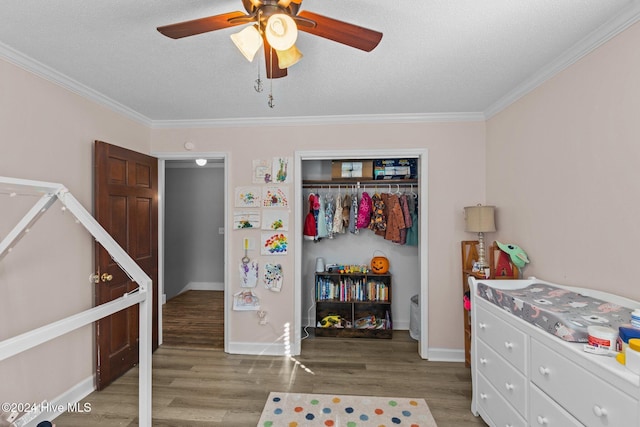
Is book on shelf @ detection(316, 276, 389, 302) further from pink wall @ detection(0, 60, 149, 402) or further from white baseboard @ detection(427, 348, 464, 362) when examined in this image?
pink wall @ detection(0, 60, 149, 402)

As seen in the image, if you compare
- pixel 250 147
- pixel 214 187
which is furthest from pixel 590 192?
pixel 214 187

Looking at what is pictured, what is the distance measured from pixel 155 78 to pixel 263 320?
97.5 inches

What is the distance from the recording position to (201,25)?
52.8 inches

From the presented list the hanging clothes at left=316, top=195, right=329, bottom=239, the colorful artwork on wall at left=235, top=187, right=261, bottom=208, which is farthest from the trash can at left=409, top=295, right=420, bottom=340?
the colorful artwork on wall at left=235, top=187, right=261, bottom=208

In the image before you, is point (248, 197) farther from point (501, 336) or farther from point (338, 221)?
point (501, 336)

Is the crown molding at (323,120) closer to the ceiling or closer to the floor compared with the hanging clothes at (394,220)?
closer to the ceiling

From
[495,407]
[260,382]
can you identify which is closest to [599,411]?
[495,407]

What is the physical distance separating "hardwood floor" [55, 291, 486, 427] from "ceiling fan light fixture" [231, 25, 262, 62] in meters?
2.39

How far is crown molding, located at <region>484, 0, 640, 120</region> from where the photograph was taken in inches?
62.4

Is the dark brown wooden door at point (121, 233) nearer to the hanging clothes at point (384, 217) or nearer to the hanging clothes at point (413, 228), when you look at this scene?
the hanging clothes at point (384, 217)

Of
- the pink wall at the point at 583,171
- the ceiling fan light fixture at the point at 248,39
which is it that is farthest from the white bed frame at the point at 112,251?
the pink wall at the point at 583,171

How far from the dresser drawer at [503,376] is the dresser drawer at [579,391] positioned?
0.14 meters

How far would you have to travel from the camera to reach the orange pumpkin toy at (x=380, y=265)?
3.82 meters

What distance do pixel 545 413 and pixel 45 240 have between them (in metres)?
3.27
